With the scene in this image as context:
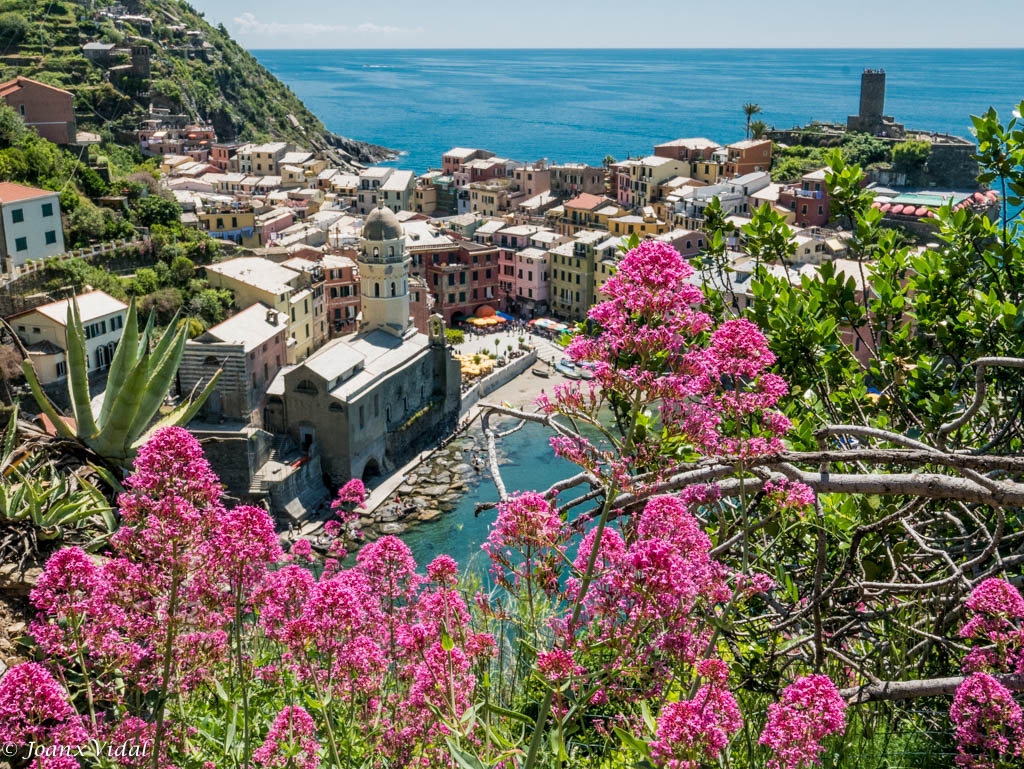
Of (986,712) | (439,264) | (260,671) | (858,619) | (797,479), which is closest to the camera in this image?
(986,712)

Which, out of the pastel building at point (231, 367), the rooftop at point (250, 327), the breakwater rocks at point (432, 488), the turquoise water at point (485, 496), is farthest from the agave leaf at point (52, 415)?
the rooftop at point (250, 327)

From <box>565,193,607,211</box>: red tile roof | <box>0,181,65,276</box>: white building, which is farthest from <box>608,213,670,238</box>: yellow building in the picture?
<box>0,181,65,276</box>: white building

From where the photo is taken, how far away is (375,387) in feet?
88.1

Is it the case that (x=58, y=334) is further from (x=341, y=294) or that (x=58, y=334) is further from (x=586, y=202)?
(x=586, y=202)

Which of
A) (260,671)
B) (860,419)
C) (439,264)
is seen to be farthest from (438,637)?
(439,264)

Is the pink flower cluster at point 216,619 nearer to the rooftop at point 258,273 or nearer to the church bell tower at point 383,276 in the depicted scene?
the rooftop at point 258,273

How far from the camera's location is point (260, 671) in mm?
3461

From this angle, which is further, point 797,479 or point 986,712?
point 797,479

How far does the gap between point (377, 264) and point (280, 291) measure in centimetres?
289

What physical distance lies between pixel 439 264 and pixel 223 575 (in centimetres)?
3732

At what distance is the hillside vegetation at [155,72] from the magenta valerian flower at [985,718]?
51.1 meters

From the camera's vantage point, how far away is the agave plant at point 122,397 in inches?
260

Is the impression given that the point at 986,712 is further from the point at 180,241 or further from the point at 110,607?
the point at 180,241

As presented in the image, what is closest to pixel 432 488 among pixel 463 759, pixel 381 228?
pixel 381 228
